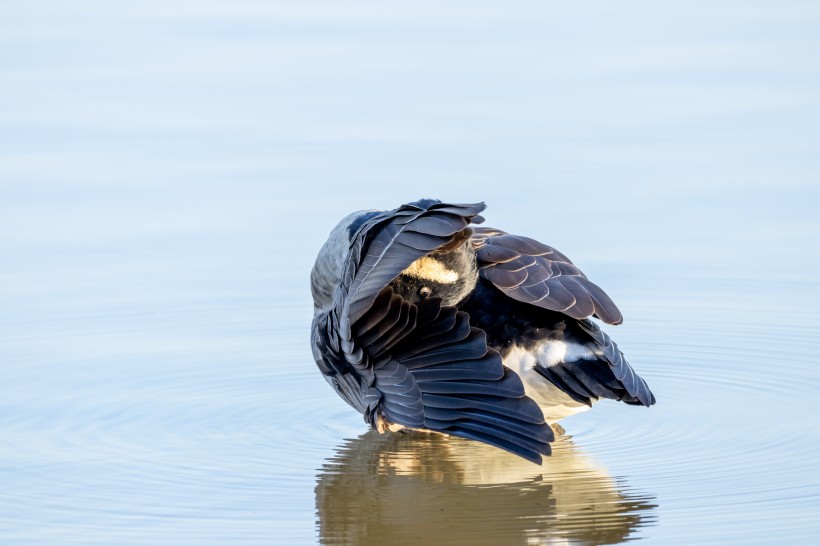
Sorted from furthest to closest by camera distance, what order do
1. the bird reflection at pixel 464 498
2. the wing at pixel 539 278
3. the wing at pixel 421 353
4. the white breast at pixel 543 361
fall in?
the white breast at pixel 543 361 → the wing at pixel 539 278 → the wing at pixel 421 353 → the bird reflection at pixel 464 498

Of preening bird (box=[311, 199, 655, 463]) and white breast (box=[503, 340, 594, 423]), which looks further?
white breast (box=[503, 340, 594, 423])

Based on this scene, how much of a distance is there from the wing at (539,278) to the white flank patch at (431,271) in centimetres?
23

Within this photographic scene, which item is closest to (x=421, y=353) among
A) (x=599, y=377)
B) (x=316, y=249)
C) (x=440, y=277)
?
(x=440, y=277)

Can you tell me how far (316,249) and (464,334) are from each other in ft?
11.7

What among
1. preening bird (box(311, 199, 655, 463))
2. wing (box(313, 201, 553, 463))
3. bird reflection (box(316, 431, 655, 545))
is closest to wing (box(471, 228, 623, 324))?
preening bird (box(311, 199, 655, 463))

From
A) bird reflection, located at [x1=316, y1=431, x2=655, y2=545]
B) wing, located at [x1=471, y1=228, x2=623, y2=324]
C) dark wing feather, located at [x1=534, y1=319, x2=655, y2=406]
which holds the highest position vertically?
wing, located at [x1=471, y1=228, x2=623, y2=324]

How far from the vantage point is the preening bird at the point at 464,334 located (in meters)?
6.30

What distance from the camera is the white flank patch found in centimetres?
686

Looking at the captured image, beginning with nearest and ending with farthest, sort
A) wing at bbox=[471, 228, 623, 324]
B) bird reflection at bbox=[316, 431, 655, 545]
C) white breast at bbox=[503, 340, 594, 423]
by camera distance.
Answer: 1. bird reflection at bbox=[316, 431, 655, 545]
2. wing at bbox=[471, 228, 623, 324]
3. white breast at bbox=[503, 340, 594, 423]

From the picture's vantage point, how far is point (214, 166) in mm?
11430

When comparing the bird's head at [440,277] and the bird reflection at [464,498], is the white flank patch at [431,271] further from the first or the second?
the bird reflection at [464,498]

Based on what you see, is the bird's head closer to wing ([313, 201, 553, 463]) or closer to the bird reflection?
wing ([313, 201, 553, 463])

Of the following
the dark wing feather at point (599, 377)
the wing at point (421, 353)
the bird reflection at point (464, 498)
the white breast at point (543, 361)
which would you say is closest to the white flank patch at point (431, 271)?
the wing at point (421, 353)

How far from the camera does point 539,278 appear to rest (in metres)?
6.95
